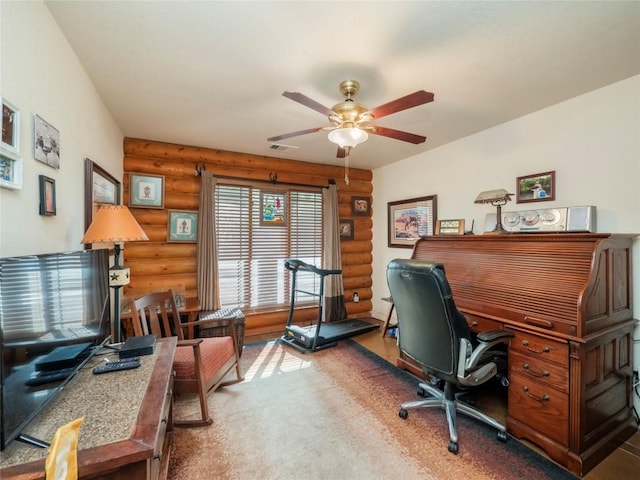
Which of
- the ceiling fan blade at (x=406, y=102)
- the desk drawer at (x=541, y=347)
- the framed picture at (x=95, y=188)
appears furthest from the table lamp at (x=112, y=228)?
the desk drawer at (x=541, y=347)

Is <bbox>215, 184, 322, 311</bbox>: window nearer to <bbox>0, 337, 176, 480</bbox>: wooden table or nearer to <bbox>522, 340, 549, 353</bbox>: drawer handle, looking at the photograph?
<bbox>522, 340, 549, 353</bbox>: drawer handle

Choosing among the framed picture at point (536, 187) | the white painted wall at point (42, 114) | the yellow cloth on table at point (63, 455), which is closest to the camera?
the yellow cloth on table at point (63, 455)

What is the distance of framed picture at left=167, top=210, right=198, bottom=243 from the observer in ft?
11.6

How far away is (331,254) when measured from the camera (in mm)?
4398

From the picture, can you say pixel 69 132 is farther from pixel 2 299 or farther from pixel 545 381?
pixel 545 381

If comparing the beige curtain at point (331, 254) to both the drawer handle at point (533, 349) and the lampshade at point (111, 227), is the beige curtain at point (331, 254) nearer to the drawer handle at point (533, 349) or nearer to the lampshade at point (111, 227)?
the drawer handle at point (533, 349)

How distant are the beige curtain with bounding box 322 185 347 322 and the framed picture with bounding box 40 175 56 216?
329 centimetres

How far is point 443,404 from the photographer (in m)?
2.18

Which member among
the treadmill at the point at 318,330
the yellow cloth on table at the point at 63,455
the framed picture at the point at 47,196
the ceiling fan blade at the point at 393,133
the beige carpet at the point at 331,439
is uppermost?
the ceiling fan blade at the point at 393,133

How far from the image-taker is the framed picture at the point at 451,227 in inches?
124

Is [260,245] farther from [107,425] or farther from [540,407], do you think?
[540,407]

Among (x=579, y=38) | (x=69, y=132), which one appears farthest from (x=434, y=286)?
(x=69, y=132)

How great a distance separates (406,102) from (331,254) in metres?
2.89

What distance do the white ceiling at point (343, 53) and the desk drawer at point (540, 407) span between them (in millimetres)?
2178
